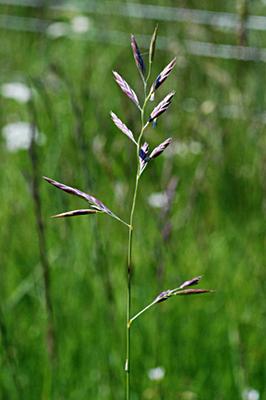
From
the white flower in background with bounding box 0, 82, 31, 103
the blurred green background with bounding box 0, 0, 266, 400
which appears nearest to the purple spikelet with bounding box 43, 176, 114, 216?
the blurred green background with bounding box 0, 0, 266, 400

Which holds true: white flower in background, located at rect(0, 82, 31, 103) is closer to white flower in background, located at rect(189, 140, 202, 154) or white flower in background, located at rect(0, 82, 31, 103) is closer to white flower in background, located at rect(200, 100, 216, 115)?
white flower in background, located at rect(189, 140, 202, 154)

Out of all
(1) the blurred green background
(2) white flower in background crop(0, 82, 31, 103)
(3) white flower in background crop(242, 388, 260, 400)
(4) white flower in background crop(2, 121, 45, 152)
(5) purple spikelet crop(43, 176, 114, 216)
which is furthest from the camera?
(2) white flower in background crop(0, 82, 31, 103)

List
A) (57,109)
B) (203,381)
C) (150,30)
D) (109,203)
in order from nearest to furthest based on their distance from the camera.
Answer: (203,381) < (109,203) < (57,109) < (150,30)

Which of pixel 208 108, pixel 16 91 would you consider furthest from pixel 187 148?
pixel 16 91

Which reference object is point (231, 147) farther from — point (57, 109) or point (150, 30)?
point (150, 30)

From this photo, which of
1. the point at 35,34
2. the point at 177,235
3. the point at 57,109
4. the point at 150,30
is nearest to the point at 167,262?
the point at 177,235

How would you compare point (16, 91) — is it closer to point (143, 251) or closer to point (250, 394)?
point (143, 251)

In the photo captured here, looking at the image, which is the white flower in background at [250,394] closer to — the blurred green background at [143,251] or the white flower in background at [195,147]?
the blurred green background at [143,251]
